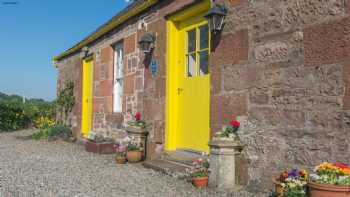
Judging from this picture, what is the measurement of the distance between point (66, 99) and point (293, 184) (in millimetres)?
9845

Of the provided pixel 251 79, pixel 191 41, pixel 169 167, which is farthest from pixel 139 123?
pixel 251 79

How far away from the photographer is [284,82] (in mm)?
4105

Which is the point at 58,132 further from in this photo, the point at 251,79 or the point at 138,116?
the point at 251,79

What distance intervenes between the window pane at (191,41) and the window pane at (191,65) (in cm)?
10

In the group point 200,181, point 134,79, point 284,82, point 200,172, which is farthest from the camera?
point 134,79

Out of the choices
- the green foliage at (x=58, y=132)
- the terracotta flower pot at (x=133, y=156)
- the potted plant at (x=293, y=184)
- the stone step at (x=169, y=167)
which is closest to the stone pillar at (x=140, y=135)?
the terracotta flower pot at (x=133, y=156)

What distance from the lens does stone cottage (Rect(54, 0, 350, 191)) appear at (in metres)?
3.64

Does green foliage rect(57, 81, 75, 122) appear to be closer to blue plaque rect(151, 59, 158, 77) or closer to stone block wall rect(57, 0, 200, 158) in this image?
stone block wall rect(57, 0, 200, 158)

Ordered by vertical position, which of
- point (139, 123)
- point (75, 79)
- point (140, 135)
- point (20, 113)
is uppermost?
point (75, 79)

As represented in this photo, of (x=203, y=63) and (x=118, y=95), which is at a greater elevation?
(x=203, y=63)

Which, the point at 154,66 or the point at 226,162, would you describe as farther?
the point at 154,66

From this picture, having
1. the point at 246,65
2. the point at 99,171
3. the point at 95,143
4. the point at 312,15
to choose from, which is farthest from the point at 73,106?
the point at 312,15

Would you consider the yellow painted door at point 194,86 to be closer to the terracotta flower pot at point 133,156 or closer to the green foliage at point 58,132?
the terracotta flower pot at point 133,156

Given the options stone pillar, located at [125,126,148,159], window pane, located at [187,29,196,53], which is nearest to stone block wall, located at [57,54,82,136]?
stone pillar, located at [125,126,148,159]
